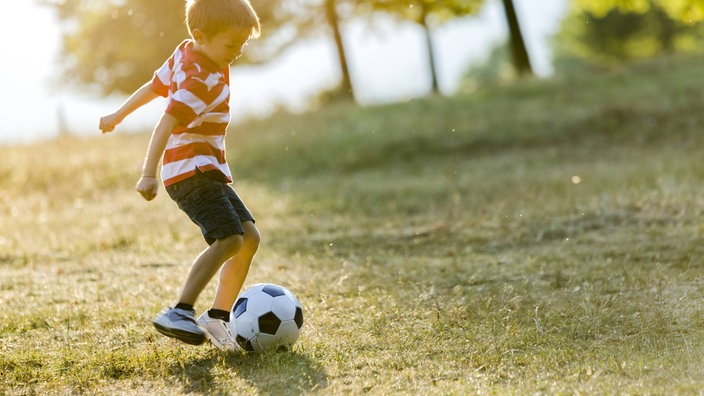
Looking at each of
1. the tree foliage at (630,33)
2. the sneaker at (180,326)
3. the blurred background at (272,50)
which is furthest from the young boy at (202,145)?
the tree foliage at (630,33)

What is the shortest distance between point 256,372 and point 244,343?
0.37m

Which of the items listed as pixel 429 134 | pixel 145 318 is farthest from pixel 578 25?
pixel 145 318

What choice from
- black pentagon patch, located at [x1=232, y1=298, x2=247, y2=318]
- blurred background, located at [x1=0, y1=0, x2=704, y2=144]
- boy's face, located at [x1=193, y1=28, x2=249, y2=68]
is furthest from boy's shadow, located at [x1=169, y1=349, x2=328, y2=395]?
blurred background, located at [x1=0, y1=0, x2=704, y2=144]

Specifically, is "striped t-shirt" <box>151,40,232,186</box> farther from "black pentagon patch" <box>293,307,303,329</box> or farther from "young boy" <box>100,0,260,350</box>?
"black pentagon patch" <box>293,307,303,329</box>

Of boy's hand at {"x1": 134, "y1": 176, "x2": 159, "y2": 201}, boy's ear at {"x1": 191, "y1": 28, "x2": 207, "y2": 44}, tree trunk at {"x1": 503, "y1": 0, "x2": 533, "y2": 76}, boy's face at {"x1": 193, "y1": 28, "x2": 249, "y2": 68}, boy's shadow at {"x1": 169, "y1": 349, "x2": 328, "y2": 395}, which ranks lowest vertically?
tree trunk at {"x1": 503, "y1": 0, "x2": 533, "y2": 76}

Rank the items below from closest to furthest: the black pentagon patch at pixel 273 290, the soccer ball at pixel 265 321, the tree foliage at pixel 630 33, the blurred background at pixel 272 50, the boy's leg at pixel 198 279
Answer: the boy's leg at pixel 198 279 → the soccer ball at pixel 265 321 → the black pentagon patch at pixel 273 290 → the blurred background at pixel 272 50 → the tree foliage at pixel 630 33

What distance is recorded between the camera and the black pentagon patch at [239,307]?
17.6 feet

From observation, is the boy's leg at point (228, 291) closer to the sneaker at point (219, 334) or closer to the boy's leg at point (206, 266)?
the sneaker at point (219, 334)

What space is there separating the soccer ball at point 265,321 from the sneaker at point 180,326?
378 millimetres

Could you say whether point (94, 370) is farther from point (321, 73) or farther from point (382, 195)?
point (321, 73)

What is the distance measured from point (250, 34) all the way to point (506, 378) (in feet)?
8.13

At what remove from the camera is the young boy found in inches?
195

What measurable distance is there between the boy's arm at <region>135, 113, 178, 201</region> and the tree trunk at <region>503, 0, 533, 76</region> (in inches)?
823

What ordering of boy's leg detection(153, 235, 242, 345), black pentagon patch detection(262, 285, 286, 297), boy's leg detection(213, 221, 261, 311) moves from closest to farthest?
boy's leg detection(153, 235, 242, 345) → boy's leg detection(213, 221, 261, 311) → black pentagon patch detection(262, 285, 286, 297)
